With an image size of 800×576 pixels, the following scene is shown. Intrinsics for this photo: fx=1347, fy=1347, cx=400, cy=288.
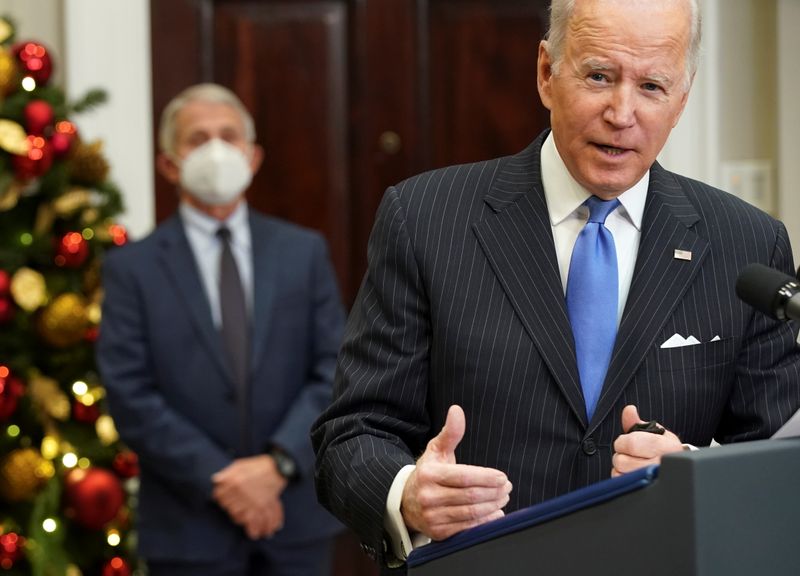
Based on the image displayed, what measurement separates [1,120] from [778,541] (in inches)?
124

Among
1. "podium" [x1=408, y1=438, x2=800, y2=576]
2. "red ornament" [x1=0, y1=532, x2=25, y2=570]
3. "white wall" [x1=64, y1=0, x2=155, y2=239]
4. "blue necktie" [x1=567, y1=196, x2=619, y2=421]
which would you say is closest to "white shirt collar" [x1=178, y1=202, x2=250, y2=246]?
"white wall" [x1=64, y1=0, x2=155, y2=239]

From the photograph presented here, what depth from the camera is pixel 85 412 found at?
395 cm

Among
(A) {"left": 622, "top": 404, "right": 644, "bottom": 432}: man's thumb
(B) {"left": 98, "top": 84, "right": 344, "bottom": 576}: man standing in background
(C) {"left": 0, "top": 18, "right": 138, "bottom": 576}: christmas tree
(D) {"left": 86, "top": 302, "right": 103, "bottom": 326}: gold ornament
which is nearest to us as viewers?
(A) {"left": 622, "top": 404, "right": 644, "bottom": 432}: man's thumb

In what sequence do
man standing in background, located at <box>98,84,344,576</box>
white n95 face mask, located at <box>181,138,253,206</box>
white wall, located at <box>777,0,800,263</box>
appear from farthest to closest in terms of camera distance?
1. white wall, located at <box>777,0,800,263</box>
2. white n95 face mask, located at <box>181,138,253,206</box>
3. man standing in background, located at <box>98,84,344,576</box>

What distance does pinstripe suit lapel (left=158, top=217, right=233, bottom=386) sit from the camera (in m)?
3.46

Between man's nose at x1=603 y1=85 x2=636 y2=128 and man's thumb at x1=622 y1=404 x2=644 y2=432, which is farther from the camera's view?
man's nose at x1=603 y1=85 x2=636 y2=128

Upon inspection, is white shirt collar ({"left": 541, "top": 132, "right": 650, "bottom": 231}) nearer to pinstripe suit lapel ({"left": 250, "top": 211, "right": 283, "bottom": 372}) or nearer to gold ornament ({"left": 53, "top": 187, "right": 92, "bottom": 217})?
pinstripe suit lapel ({"left": 250, "top": 211, "right": 283, "bottom": 372})

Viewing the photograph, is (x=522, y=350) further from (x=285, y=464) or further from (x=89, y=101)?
(x=89, y=101)

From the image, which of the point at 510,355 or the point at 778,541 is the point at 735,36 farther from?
the point at 778,541

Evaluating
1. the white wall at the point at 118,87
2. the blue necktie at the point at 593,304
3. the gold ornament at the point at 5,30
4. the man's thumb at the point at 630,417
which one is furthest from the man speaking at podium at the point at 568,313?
the white wall at the point at 118,87

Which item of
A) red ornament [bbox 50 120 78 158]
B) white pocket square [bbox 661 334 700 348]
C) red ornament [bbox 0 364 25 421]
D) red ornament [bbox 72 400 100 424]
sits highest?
red ornament [bbox 50 120 78 158]

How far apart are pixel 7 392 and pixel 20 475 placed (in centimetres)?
25

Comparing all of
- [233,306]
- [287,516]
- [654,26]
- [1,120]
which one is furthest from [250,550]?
[654,26]

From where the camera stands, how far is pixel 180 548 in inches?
131
